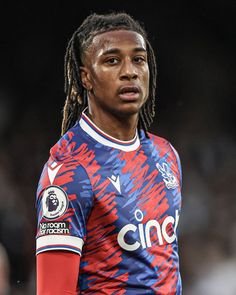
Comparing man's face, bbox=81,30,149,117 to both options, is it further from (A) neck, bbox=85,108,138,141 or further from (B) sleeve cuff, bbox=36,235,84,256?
(B) sleeve cuff, bbox=36,235,84,256

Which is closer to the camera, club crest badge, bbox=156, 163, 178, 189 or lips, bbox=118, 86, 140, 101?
lips, bbox=118, 86, 140, 101

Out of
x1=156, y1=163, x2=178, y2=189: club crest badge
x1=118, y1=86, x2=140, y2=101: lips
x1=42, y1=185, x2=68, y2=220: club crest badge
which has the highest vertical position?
x1=118, y1=86, x2=140, y2=101: lips

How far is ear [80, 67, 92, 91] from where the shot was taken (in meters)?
2.41

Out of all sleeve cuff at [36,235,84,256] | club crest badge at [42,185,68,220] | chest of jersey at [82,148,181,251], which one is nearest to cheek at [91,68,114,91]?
chest of jersey at [82,148,181,251]

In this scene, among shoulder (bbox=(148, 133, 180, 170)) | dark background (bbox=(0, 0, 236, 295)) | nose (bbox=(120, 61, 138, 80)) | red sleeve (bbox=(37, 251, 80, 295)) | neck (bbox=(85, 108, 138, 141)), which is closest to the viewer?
red sleeve (bbox=(37, 251, 80, 295))

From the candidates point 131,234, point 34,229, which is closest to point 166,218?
point 131,234

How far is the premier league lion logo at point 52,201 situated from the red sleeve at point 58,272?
0.47 ft

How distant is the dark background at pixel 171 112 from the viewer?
218 inches

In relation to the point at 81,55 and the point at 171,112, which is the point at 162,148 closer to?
the point at 81,55

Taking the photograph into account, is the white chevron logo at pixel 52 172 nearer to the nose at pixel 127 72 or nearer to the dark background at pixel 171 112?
the nose at pixel 127 72

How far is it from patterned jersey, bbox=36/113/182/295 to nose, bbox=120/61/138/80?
0.78 ft

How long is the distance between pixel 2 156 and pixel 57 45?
3.55ft

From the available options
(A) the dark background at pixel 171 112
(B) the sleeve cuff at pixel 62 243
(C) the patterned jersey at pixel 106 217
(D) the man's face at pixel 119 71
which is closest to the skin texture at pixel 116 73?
(D) the man's face at pixel 119 71

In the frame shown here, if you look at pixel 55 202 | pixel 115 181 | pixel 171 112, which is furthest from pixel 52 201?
pixel 171 112
